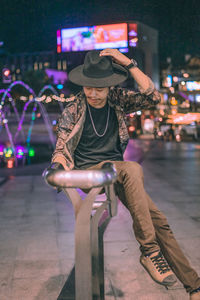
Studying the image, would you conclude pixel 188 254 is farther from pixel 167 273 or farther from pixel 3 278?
pixel 3 278

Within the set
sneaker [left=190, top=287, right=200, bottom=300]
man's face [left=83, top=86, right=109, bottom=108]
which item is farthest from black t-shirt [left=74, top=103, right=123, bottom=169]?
sneaker [left=190, top=287, right=200, bottom=300]

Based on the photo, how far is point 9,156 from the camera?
12594mm

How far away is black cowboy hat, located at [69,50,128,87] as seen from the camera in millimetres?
2875

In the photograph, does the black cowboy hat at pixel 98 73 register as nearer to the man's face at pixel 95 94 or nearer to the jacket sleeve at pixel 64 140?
the man's face at pixel 95 94

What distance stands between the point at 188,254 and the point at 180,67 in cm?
7990

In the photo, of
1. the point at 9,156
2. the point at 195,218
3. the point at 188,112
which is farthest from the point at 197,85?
the point at 195,218

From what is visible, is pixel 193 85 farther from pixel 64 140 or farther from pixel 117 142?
pixel 64 140

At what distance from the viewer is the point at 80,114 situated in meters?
3.09

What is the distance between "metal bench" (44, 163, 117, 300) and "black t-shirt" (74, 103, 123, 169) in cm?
46

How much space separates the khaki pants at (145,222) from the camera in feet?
8.86

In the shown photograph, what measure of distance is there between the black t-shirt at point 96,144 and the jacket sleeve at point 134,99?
161 millimetres

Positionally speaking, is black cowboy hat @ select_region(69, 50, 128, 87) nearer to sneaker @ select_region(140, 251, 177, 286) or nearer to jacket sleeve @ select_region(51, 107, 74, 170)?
jacket sleeve @ select_region(51, 107, 74, 170)

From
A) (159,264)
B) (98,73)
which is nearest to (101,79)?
(98,73)

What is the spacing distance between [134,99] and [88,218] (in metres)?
1.22
